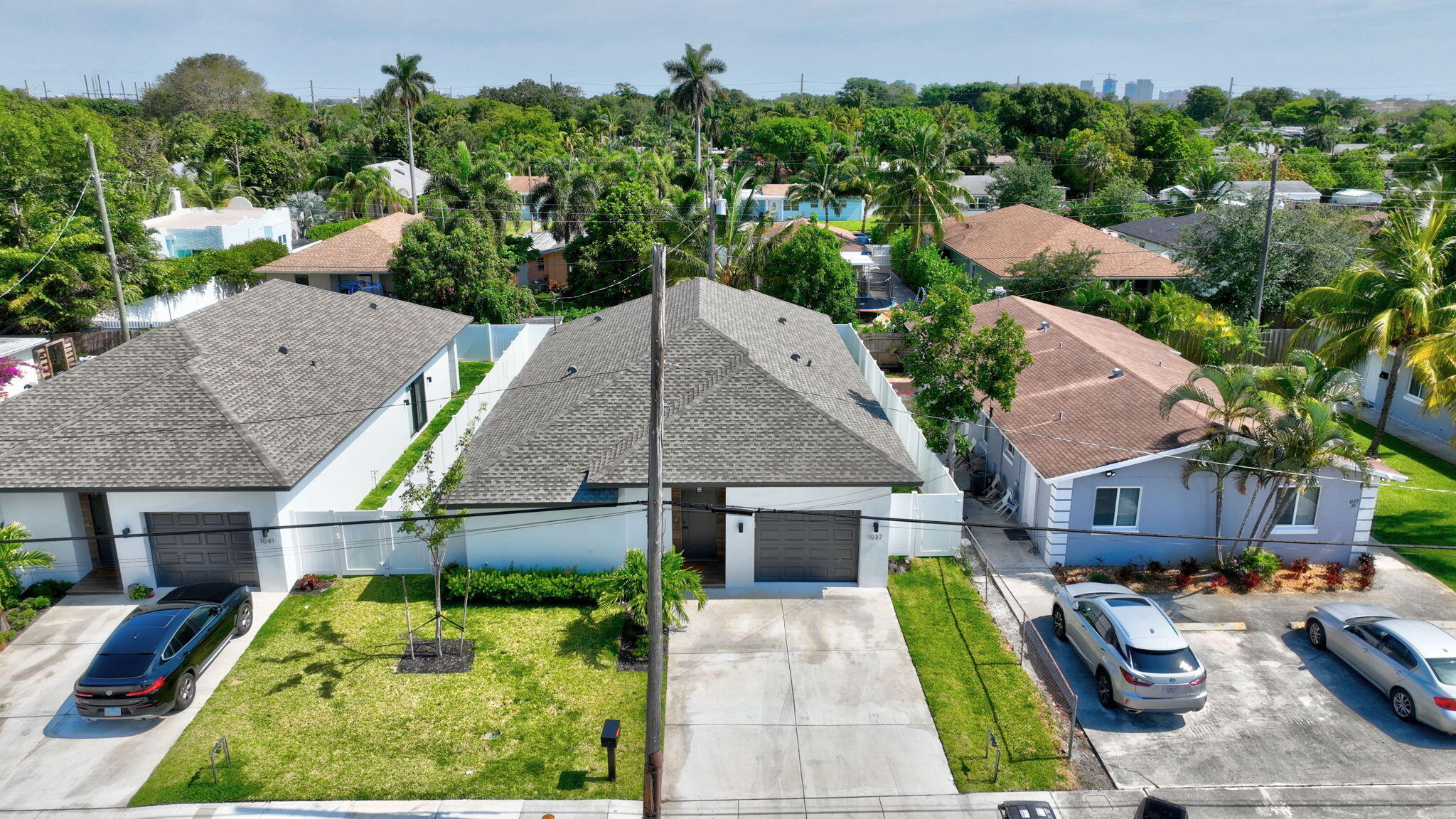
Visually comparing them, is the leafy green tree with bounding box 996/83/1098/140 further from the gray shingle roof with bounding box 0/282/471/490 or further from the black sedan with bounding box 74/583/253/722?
the black sedan with bounding box 74/583/253/722

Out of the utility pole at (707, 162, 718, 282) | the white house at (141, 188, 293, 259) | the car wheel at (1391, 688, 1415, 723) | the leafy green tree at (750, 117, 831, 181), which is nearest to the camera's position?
the car wheel at (1391, 688, 1415, 723)

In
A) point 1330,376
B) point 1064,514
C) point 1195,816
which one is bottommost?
point 1195,816

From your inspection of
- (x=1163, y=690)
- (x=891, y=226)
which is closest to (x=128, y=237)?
(x=891, y=226)

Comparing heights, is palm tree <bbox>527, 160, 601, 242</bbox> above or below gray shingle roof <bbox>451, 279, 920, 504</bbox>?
above

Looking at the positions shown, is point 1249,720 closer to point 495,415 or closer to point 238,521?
point 495,415

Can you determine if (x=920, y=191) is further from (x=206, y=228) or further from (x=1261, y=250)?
(x=206, y=228)

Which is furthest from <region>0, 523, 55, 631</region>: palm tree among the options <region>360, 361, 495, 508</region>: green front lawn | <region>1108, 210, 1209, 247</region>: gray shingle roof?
<region>1108, 210, 1209, 247</region>: gray shingle roof

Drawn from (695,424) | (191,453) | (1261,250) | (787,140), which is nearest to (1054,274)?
(1261,250)
